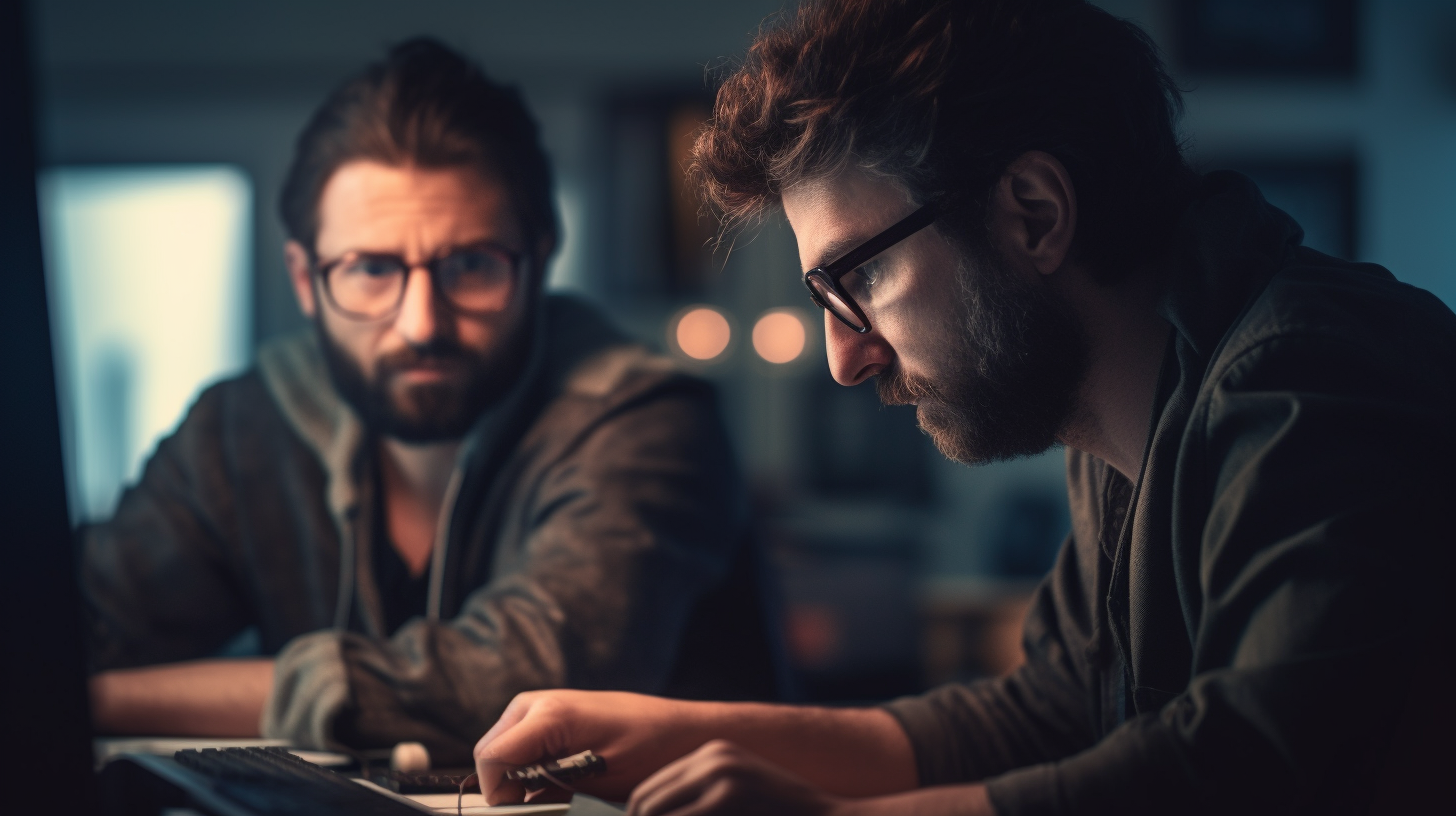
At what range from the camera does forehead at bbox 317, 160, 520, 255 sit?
1315mm

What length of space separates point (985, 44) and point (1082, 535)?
462 millimetres

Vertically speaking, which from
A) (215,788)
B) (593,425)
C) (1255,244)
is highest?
(1255,244)

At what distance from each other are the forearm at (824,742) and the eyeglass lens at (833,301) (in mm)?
349

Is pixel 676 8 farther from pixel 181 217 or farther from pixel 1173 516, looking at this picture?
pixel 1173 516

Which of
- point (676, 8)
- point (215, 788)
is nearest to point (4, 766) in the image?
point (215, 788)

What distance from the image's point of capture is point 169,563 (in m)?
1.39

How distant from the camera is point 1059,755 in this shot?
1.07 meters

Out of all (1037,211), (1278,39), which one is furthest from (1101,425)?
(1278,39)

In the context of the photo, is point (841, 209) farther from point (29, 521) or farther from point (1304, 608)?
point (29, 521)

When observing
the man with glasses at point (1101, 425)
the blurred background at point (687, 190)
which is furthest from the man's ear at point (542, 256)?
the blurred background at point (687, 190)

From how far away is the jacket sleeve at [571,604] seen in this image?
1.16 m

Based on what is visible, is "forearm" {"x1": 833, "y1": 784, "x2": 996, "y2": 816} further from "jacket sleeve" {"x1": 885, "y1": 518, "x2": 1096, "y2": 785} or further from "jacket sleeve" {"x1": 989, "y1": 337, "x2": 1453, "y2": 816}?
"jacket sleeve" {"x1": 885, "y1": 518, "x2": 1096, "y2": 785}

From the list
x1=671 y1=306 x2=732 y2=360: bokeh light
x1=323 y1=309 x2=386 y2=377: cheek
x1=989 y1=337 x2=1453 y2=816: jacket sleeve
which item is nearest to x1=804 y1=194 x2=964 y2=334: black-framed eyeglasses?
x1=989 y1=337 x2=1453 y2=816: jacket sleeve

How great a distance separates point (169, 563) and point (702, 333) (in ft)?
8.98
